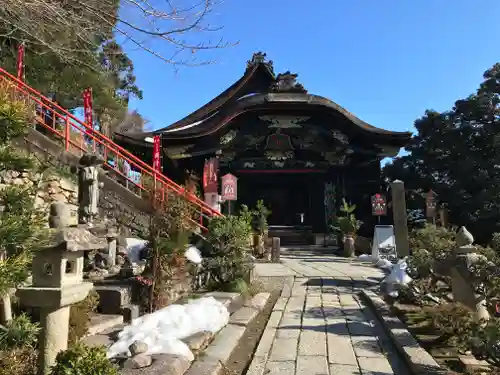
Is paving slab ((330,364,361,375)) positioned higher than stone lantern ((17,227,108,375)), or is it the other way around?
stone lantern ((17,227,108,375))

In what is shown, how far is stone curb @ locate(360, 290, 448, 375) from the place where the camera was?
12.1 ft

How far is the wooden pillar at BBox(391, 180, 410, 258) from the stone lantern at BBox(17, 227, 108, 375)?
29.7ft

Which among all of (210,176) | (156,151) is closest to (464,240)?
(210,176)

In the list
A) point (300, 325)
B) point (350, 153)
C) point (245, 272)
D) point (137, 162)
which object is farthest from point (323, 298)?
point (350, 153)

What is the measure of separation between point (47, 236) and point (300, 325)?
3828 mm

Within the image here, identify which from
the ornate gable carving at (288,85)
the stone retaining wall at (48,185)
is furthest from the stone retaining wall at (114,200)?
the ornate gable carving at (288,85)

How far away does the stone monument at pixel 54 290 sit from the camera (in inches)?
114

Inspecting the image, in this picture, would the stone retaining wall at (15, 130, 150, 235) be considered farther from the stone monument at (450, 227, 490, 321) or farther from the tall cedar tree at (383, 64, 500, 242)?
the tall cedar tree at (383, 64, 500, 242)

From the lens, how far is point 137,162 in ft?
32.5

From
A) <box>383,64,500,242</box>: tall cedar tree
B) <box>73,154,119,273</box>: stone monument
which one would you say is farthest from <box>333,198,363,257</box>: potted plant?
<box>73,154,119,273</box>: stone monument

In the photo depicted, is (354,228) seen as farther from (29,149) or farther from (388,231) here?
(29,149)

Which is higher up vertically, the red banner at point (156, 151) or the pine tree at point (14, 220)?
the red banner at point (156, 151)

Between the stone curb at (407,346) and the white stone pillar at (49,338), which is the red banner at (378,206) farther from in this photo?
the white stone pillar at (49,338)

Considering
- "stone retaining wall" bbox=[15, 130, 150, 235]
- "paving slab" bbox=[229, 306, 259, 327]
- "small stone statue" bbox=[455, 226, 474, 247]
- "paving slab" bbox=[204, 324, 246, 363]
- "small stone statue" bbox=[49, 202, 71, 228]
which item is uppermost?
"stone retaining wall" bbox=[15, 130, 150, 235]
